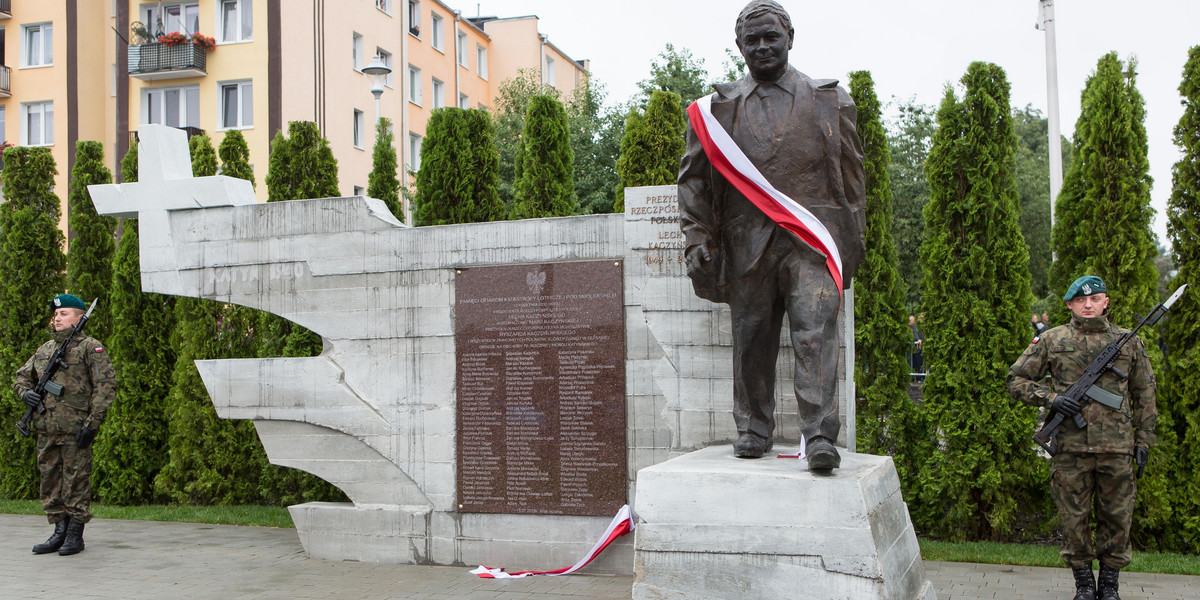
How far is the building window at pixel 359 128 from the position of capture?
26.6 metres

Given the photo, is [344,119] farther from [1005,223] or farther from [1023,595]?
[1023,595]

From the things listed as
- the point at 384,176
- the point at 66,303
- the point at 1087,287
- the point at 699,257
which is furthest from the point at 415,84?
the point at 699,257

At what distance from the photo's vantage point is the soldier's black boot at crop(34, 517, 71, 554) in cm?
758

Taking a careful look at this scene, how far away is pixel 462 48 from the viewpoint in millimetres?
31812

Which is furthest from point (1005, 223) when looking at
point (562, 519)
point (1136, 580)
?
point (562, 519)

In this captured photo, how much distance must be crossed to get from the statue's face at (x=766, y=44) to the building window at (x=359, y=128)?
22.7 meters

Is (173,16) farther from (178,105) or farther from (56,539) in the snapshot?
(56,539)

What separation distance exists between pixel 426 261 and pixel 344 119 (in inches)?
784

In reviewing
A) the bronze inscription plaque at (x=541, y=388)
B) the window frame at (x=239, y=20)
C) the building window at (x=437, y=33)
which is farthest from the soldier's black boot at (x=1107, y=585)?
the building window at (x=437, y=33)

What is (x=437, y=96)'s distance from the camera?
98.4 ft

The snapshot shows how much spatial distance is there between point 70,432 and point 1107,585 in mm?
7083

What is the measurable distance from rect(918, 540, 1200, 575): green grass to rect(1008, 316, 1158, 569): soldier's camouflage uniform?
102 cm

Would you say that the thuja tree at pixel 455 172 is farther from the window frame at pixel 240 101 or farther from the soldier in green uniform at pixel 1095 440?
the window frame at pixel 240 101

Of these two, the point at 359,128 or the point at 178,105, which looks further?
the point at 359,128
